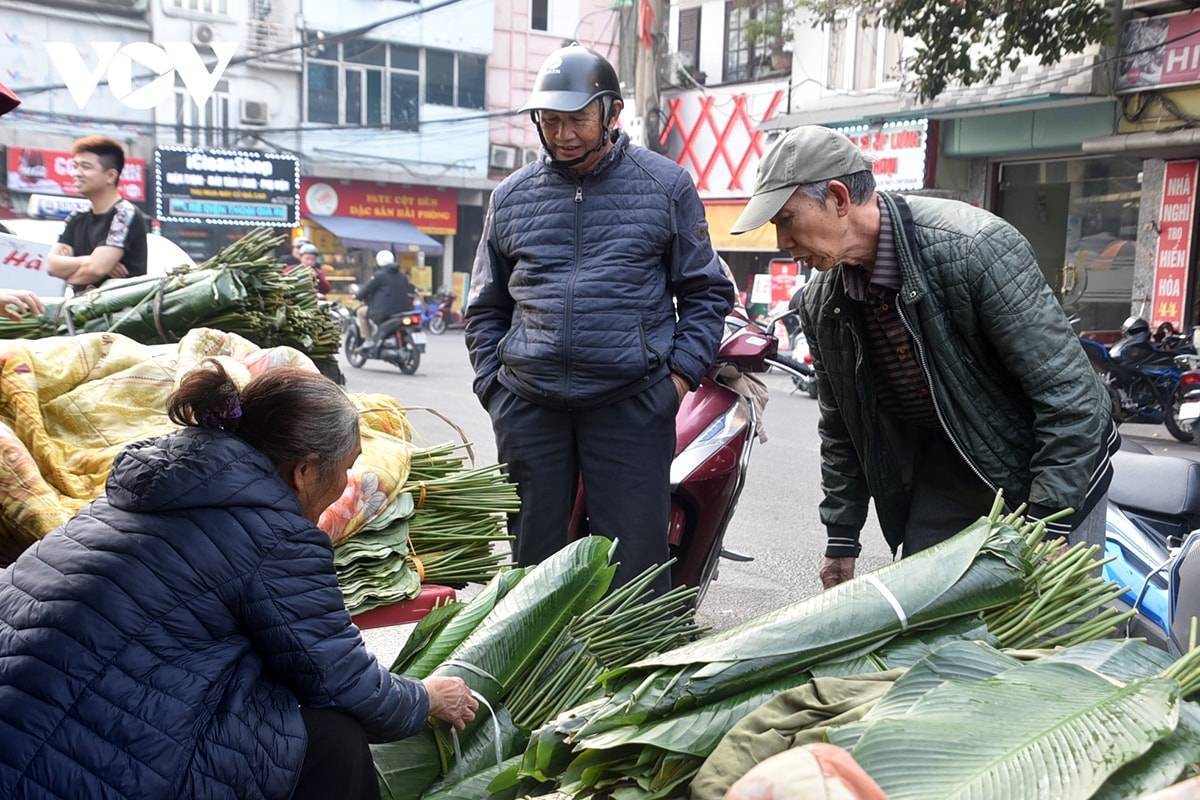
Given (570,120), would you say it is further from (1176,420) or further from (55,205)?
(55,205)

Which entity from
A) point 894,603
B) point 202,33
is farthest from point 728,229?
point 894,603

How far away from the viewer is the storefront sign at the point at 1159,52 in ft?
39.2

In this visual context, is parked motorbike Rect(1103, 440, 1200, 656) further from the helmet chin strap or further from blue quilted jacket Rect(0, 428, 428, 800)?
blue quilted jacket Rect(0, 428, 428, 800)

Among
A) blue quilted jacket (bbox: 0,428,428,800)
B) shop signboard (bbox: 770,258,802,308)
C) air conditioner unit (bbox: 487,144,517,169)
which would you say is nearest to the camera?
blue quilted jacket (bbox: 0,428,428,800)

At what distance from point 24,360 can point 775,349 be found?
2.39m

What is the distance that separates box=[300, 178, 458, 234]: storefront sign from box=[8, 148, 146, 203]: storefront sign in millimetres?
4008

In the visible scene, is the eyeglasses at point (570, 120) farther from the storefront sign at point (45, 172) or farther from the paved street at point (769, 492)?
the storefront sign at point (45, 172)

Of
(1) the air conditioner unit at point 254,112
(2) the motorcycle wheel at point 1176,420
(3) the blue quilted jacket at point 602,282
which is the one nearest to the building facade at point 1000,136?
(2) the motorcycle wheel at point 1176,420

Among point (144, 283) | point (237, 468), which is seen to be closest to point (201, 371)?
point (237, 468)

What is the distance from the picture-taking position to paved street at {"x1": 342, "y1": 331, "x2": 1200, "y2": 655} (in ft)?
16.6

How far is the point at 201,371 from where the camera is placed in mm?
1885

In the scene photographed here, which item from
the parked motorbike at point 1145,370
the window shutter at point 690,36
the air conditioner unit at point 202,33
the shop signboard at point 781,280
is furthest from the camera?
the air conditioner unit at point 202,33

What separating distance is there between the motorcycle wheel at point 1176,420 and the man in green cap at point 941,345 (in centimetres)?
793

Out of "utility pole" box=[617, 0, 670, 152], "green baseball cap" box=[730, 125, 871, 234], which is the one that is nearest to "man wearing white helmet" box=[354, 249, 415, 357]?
"utility pole" box=[617, 0, 670, 152]
